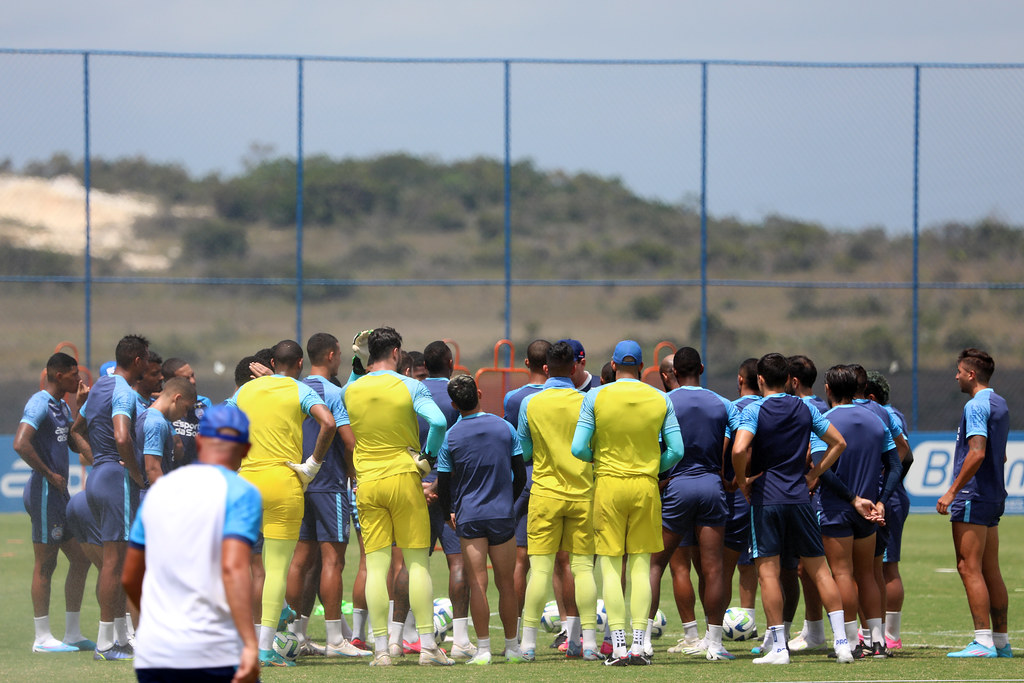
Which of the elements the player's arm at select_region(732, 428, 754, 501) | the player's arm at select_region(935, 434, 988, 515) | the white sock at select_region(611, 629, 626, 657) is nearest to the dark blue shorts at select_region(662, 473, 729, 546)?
the player's arm at select_region(732, 428, 754, 501)

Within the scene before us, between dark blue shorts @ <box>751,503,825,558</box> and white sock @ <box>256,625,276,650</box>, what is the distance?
3085 mm

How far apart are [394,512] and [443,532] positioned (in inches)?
32.9

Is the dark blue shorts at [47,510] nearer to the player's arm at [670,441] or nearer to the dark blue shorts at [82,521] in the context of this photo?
the dark blue shorts at [82,521]

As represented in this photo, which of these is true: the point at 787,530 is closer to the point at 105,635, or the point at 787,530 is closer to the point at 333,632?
the point at 333,632

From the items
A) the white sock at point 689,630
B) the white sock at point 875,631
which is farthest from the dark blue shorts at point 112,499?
the white sock at point 875,631

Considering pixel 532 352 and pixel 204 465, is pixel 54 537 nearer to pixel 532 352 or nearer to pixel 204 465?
pixel 532 352

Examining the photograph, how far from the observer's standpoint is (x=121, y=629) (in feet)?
26.1

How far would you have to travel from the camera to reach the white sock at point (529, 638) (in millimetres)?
7738

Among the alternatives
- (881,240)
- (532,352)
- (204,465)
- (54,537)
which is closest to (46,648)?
(54,537)

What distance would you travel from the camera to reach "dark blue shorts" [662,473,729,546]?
7832mm

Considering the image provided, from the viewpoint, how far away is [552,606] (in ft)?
30.4

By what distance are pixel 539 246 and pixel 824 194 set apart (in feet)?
55.9

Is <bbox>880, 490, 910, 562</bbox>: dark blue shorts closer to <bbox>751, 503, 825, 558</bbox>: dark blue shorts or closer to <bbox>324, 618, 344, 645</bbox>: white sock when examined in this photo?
<bbox>751, 503, 825, 558</bbox>: dark blue shorts

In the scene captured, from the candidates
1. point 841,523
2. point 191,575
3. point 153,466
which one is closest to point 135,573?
point 191,575
